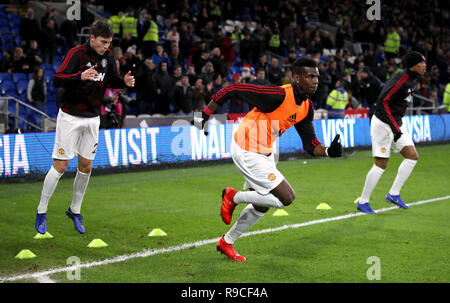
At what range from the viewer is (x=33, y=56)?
51.4ft

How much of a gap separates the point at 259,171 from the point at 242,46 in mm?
16486

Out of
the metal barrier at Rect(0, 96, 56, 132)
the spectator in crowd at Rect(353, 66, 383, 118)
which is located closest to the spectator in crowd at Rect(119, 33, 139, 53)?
the metal barrier at Rect(0, 96, 56, 132)

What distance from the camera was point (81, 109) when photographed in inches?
273

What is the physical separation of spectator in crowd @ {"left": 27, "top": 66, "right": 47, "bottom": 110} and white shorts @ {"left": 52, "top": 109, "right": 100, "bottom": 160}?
26.6 feet

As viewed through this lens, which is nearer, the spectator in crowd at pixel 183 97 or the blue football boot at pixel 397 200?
the blue football boot at pixel 397 200

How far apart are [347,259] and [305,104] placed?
5.22 feet

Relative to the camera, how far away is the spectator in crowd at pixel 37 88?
14.6m

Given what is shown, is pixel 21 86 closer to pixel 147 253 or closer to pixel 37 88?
pixel 37 88

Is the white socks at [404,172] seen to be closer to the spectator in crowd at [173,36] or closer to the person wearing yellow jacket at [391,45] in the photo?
the spectator in crowd at [173,36]

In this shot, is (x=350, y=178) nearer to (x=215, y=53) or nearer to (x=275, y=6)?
(x=215, y=53)

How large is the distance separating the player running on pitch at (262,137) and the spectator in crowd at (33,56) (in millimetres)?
10688

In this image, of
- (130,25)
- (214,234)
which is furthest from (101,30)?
(130,25)

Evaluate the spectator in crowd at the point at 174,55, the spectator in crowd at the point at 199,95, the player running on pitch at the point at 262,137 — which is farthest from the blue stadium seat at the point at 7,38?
the player running on pitch at the point at 262,137
